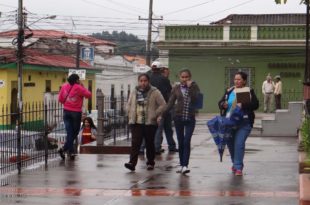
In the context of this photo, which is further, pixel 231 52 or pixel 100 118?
pixel 231 52

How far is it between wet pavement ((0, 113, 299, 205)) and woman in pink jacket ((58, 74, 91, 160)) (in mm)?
404

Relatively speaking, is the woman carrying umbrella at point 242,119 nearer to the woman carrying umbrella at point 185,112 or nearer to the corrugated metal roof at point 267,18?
the woman carrying umbrella at point 185,112

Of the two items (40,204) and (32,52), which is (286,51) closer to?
(32,52)

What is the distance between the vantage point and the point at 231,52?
37.5m

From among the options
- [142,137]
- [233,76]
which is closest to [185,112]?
[142,137]

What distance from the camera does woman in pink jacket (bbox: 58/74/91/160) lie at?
1308cm

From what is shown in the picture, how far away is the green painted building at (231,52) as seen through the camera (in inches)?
1452

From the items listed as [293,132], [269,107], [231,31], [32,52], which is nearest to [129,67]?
[32,52]

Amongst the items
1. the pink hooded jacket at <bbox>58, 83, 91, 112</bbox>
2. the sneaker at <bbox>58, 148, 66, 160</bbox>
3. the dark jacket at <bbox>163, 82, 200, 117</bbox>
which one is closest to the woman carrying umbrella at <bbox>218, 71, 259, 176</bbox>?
the dark jacket at <bbox>163, 82, 200, 117</bbox>

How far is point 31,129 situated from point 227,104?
11.5ft

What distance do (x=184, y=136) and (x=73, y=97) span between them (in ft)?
8.87

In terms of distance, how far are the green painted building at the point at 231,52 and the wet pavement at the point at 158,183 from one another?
23351 mm

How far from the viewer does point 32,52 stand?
167 ft

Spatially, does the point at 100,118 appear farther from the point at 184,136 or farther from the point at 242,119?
the point at 242,119
